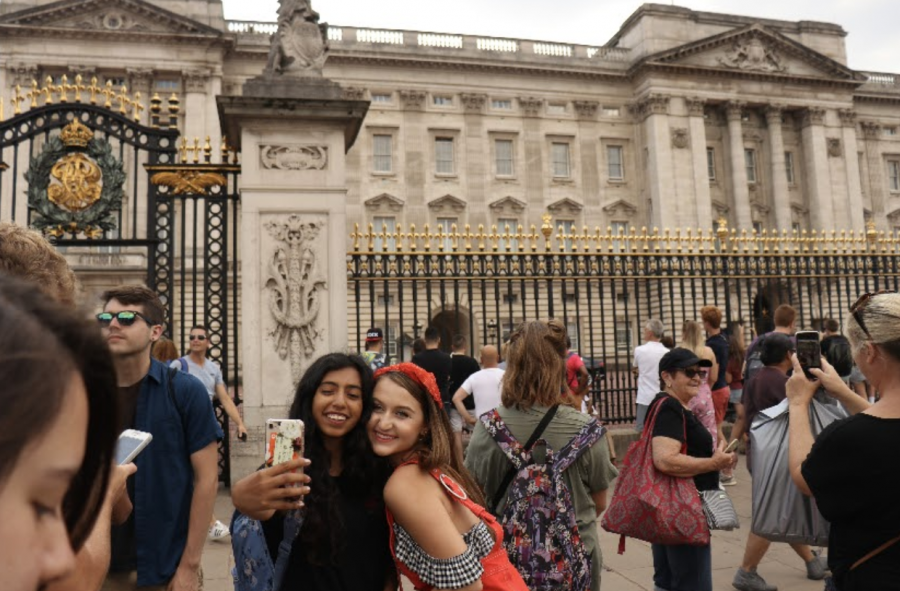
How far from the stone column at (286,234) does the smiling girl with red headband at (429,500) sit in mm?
4426

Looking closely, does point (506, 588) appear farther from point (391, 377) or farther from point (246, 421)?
point (246, 421)

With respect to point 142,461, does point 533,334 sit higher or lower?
higher

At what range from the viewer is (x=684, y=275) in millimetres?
10438

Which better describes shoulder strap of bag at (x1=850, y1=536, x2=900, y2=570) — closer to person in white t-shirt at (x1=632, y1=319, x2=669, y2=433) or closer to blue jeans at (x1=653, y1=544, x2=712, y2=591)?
blue jeans at (x1=653, y1=544, x2=712, y2=591)

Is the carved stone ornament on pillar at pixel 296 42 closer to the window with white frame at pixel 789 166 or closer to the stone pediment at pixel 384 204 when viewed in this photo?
the stone pediment at pixel 384 204

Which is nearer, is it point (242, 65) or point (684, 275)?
point (684, 275)

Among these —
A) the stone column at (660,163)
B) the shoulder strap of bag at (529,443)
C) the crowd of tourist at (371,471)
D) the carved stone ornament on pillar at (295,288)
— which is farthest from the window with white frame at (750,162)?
the shoulder strap of bag at (529,443)

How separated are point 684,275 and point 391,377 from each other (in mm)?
8794

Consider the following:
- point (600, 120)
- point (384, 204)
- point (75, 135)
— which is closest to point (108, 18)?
point (384, 204)

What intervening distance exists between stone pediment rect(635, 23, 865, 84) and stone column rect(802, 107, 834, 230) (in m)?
2.34

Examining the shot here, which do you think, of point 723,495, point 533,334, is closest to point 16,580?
point 533,334

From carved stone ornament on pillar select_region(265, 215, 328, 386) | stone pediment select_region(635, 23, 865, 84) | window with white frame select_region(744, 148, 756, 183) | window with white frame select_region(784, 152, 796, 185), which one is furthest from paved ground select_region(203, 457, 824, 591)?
window with white frame select_region(784, 152, 796, 185)

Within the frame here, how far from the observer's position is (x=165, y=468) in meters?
2.89

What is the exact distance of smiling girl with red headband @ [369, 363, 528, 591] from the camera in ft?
7.11
